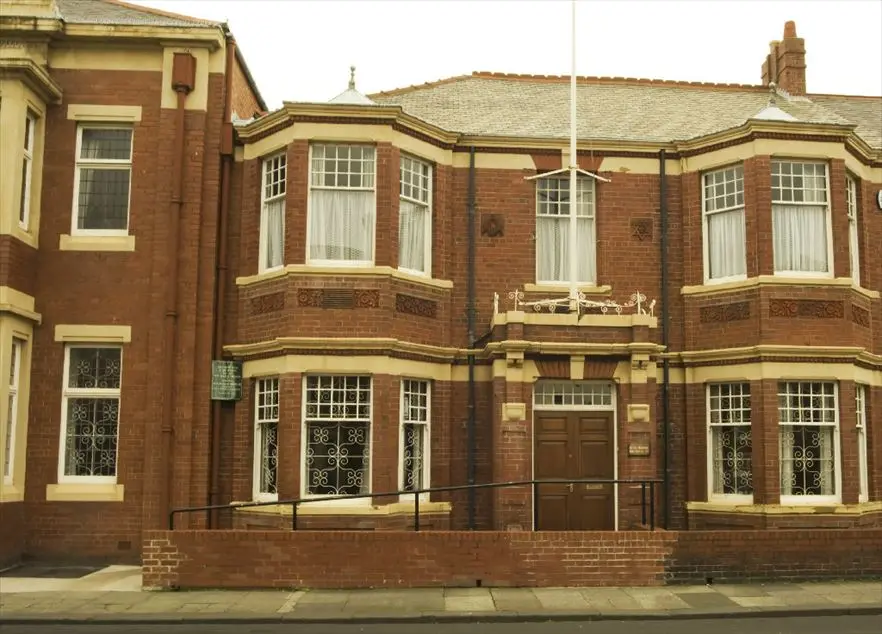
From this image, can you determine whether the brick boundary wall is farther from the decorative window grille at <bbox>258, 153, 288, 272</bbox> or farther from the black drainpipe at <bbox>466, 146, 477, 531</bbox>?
the decorative window grille at <bbox>258, 153, 288, 272</bbox>

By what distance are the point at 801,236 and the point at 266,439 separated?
9.71 metres

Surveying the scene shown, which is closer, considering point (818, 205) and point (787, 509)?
point (787, 509)

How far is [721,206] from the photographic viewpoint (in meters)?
17.1

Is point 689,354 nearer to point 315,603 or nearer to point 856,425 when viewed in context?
point 856,425

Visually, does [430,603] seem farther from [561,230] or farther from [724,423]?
[561,230]

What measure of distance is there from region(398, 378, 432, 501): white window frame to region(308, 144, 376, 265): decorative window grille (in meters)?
2.22

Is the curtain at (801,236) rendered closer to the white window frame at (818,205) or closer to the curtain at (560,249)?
the white window frame at (818,205)

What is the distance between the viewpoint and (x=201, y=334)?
16203mm

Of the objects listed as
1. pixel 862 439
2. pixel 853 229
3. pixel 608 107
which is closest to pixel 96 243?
pixel 608 107

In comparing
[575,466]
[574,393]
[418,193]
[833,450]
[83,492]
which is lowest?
[83,492]

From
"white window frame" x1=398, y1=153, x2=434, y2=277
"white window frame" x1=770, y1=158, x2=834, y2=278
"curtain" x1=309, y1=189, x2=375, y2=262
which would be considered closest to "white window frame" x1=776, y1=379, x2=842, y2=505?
"white window frame" x1=770, y1=158, x2=834, y2=278


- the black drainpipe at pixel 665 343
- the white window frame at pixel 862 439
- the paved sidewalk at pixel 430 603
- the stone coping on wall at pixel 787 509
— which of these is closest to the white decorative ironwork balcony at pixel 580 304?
the black drainpipe at pixel 665 343

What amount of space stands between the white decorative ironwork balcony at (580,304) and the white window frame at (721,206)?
1273mm

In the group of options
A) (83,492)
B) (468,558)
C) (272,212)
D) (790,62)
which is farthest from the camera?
(790,62)
